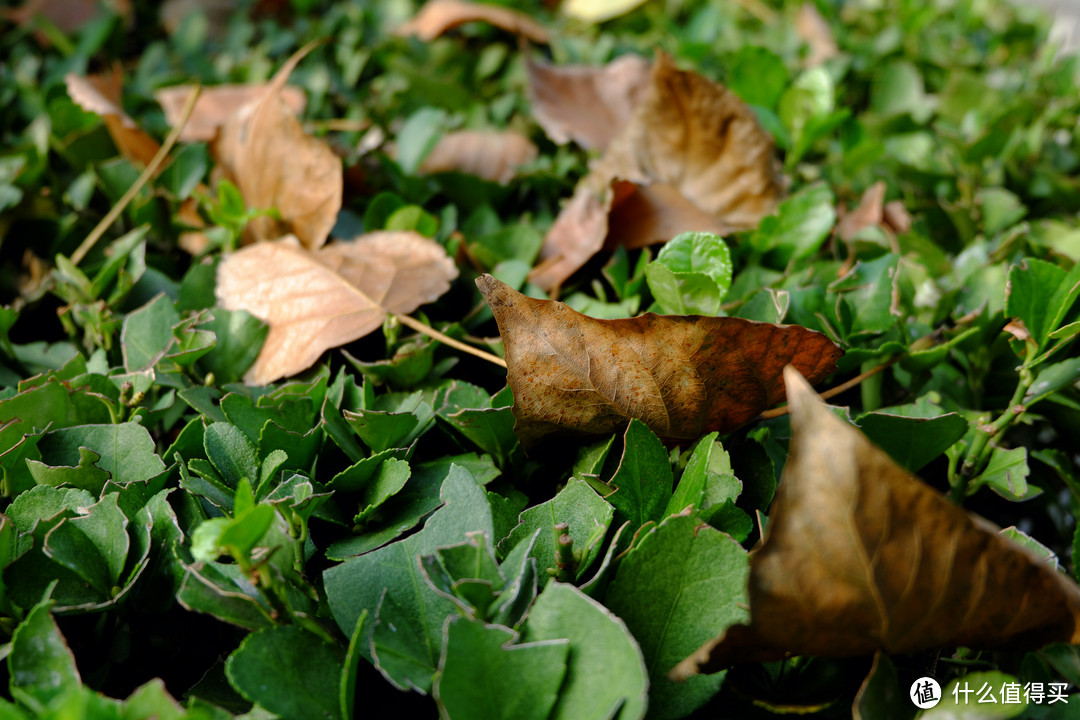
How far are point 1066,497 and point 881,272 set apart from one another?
390 mm

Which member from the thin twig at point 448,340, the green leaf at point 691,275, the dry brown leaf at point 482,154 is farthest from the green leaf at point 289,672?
the dry brown leaf at point 482,154

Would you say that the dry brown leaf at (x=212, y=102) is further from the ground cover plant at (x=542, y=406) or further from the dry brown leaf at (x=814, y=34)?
the dry brown leaf at (x=814, y=34)

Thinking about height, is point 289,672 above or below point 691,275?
below

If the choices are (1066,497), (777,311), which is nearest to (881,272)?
(777,311)

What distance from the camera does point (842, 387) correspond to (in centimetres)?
90

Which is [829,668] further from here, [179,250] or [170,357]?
[179,250]

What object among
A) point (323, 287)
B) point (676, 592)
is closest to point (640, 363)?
point (676, 592)

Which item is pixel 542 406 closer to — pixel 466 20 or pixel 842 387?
pixel 842 387

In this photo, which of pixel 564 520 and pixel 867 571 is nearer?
pixel 867 571

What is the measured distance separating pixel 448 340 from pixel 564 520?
0.30m

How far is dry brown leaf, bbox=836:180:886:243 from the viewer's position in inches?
48.8

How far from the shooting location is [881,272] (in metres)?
0.95

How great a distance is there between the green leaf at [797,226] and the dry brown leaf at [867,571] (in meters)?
0.59

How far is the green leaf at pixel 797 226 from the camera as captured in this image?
111 centimetres
